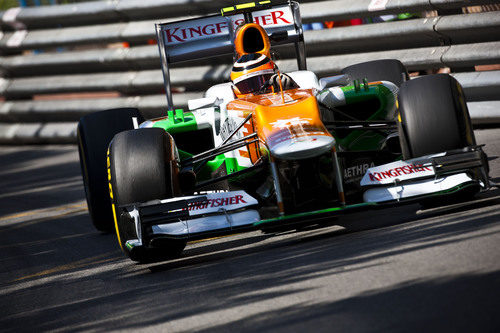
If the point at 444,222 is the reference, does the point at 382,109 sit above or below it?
above

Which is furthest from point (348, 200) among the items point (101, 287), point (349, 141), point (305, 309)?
point (305, 309)

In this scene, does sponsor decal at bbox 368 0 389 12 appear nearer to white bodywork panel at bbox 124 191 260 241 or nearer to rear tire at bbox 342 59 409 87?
rear tire at bbox 342 59 409 87

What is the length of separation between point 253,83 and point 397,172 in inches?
80.5

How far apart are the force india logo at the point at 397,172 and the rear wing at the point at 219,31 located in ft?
8.82

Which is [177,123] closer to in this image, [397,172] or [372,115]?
[372,115]

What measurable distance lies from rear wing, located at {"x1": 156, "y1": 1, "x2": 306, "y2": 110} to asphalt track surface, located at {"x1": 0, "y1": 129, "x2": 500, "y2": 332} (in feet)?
6.62

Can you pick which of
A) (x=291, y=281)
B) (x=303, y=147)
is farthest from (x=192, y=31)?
(x=291, y=281)

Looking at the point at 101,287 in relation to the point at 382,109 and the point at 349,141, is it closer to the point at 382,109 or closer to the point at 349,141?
the point at 349,141

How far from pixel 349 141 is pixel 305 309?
3009 mm

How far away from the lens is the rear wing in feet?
27.4

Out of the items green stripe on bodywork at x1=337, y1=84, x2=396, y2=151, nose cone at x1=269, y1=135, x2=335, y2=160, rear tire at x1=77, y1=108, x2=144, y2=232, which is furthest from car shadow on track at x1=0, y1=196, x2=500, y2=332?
rear tire at x1=77, y1=108, x2=144, y2=232

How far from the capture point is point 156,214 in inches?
231

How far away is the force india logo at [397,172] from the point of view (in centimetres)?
593

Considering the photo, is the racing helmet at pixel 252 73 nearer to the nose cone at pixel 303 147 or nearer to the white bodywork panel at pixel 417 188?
the nose cone at pixel 303 147
